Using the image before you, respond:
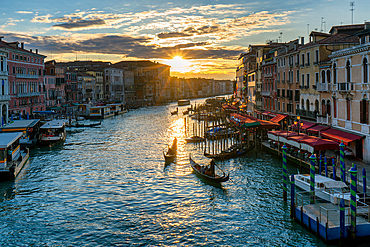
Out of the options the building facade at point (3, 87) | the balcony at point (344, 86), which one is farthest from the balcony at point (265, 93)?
the building facade at point (3, 87)

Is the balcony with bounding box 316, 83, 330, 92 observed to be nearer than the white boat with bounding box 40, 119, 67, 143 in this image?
Yes

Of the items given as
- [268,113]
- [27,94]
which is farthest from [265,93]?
[27,94]

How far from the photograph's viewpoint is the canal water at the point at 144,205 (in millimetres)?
14242

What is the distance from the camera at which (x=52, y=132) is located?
38062 mm

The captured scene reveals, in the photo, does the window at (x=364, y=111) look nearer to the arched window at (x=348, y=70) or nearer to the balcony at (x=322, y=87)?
the arched window at (x=348, y=70)

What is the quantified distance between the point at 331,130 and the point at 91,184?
18582mm

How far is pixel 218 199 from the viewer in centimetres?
1862

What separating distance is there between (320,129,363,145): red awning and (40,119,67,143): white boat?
92.7 ft

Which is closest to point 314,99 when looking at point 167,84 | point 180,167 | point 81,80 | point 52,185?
point 180,167

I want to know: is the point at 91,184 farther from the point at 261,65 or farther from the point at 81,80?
the point at 81,80

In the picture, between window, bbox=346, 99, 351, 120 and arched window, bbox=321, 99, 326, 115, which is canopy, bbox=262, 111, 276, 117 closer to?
arched window, bbox=321, 99, 326, 115

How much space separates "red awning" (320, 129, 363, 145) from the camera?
2179 cm

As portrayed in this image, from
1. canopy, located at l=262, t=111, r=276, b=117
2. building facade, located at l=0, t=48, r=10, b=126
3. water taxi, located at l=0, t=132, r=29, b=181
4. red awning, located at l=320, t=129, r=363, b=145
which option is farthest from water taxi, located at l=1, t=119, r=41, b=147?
red awning, located at l=320, t=129, r=363, b=145

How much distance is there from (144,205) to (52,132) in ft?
80.0
